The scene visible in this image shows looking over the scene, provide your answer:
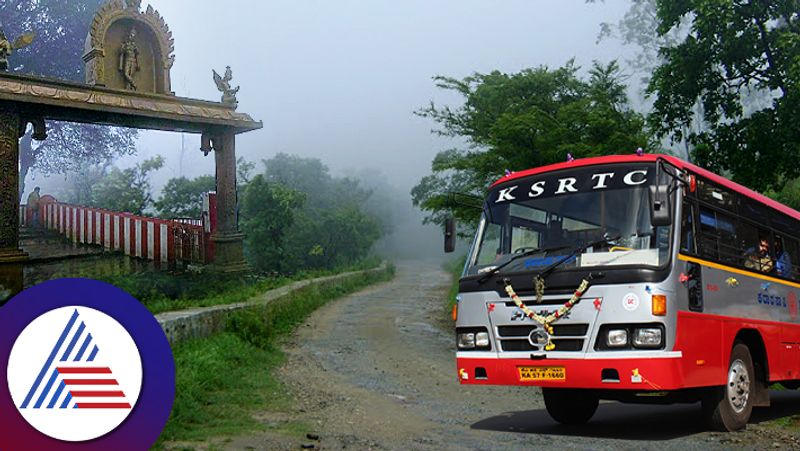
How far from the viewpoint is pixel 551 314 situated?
747 cm

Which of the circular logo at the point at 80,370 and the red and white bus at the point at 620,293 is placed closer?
the circular logo at the point at 80,370

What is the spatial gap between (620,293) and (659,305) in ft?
1.20

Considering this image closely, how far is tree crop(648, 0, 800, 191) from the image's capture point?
1568 cm

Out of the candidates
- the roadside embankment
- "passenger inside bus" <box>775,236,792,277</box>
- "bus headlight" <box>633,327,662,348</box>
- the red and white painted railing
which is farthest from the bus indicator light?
the red and white painted railing

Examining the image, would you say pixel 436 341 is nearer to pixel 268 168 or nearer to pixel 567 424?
pixel 567 424

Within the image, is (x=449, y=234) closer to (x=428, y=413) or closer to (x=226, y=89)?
(x=428, y=413)

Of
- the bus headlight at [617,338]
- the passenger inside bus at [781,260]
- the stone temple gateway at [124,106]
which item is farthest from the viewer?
the stone temple gateway at [124,106]

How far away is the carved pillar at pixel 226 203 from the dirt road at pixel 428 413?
2.65 meters

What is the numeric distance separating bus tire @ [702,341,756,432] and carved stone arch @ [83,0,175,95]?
44.0ft

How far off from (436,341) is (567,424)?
9.87 metres

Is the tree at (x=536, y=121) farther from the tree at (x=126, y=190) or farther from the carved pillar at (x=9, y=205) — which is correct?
the tree at (x=126, y=190)

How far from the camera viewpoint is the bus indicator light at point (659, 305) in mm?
7068

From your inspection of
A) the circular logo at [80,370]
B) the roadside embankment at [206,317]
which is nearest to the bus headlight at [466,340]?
the roadside embankment at [206,317]

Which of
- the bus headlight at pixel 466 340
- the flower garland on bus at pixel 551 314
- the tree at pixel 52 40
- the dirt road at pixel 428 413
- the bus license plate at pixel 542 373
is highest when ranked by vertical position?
the tree at pixel 52 40
